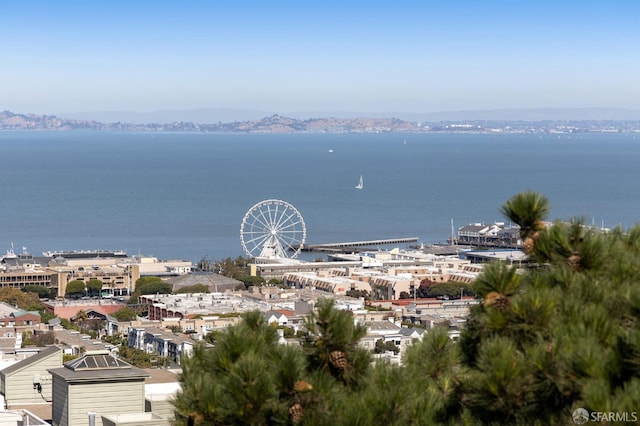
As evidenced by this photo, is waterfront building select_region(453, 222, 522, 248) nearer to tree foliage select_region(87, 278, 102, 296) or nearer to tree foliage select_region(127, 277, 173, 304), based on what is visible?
tree foliage select_region(87, 278, 102, 296)

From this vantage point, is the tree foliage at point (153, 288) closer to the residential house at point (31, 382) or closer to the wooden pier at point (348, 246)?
the wooden pier at point (348, 246)

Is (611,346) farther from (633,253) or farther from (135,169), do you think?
(135,169)

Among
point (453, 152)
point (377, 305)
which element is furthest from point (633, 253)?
point (453, 152)

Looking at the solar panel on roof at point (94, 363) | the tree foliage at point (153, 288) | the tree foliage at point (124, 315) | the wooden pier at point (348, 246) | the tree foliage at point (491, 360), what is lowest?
A: the wooden pier at point (348, 246)

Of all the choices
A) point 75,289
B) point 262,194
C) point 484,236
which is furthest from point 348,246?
point 262,194

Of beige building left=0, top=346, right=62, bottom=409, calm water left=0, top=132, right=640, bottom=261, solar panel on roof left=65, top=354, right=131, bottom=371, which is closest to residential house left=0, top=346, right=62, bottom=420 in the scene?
beige building left=0, top=346, right=62, bottom=409

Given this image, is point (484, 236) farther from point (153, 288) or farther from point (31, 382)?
point (31, 382)

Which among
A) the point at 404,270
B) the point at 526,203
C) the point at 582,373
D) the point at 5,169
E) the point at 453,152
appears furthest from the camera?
the point at 453,152

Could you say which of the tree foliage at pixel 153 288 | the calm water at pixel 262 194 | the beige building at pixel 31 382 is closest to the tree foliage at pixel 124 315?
the tree foliage at pixel 153 288
